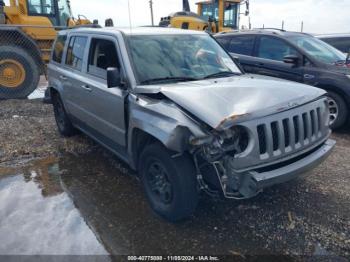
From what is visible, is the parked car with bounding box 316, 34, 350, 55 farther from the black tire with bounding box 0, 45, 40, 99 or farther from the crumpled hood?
the black tire with bounding box 0, 45, 40, 99

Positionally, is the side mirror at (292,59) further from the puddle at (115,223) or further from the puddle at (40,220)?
the puddle at (40,220)

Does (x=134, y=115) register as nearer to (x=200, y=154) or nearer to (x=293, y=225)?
(x=200, y=154)

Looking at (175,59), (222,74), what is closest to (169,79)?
(175,59)

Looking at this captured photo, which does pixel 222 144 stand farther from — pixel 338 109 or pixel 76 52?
pixel 338 109

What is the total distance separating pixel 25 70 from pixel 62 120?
4240mm

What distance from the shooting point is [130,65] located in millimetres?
3793

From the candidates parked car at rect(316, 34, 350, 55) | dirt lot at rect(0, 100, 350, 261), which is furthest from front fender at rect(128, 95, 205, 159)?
parked car at rect(316, 34, 350, 55)

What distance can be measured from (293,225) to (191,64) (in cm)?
210

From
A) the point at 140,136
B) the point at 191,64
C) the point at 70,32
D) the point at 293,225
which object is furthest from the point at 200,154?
the point at 70,32

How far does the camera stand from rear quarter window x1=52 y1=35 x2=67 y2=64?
578cm

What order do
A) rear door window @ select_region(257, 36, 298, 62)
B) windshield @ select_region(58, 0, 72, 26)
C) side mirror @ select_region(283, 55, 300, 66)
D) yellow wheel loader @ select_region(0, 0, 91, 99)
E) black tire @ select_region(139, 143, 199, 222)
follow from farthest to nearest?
1. windshield @ select_region(58, 0, 72, 26)
2. yellow wheel loader @ select_region(0, 0, 91, 99)
3. rear door window @ select_region(257, 36, 298, 62)
4. side mirror @ select_region(283, 55, 300, 66)
5. black tire @ select_region(139, 143, 199, 222)

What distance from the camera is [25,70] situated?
9.55 meters

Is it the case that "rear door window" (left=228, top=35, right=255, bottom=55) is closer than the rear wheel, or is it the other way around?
the rear wheel

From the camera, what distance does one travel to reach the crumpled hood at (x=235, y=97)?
287cm
